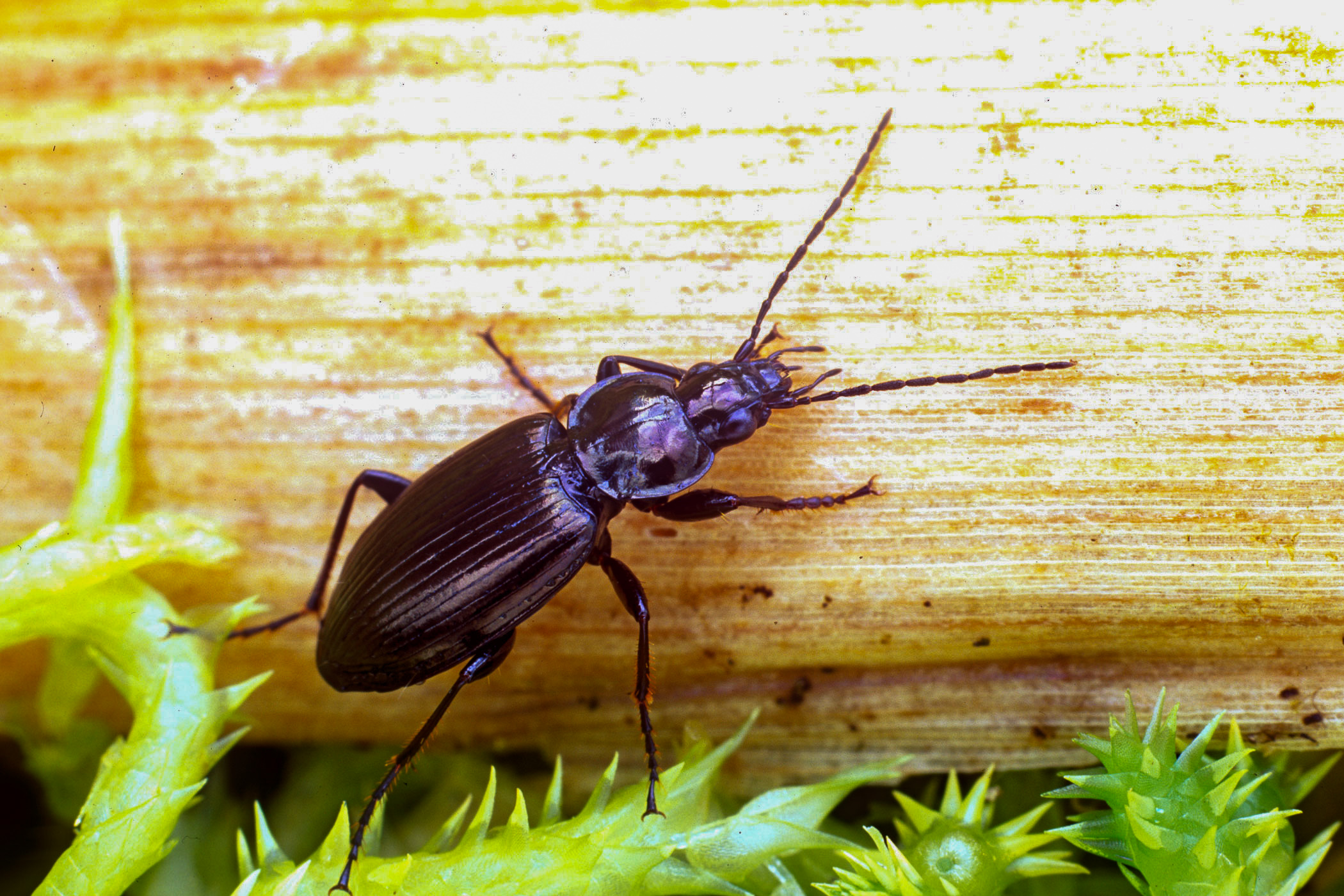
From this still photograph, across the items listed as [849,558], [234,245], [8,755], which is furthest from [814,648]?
[8,755]

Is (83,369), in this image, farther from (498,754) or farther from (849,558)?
(849,558)

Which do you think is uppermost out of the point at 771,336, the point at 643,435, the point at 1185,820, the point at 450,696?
the point at 771,336

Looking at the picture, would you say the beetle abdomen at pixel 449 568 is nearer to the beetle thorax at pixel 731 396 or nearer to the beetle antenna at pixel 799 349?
the beetle thorax at pixel 731 396

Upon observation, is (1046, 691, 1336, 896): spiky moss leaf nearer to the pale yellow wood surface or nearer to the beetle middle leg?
the pale yellow wood surface

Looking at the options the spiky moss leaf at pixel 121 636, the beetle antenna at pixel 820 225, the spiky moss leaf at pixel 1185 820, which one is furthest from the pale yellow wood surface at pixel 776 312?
the spiky moss leaf at pixel 1185 820

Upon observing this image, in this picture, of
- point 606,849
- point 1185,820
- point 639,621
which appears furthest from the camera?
point 639,621

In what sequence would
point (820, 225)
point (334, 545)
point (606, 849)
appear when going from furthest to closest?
point (334, 545)
point (820, 225)
point (606, 849)

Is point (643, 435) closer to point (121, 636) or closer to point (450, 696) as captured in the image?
point (450, 696)

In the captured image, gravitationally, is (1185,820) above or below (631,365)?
below

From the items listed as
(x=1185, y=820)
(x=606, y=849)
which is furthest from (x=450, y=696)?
(x=1185, y=820)
